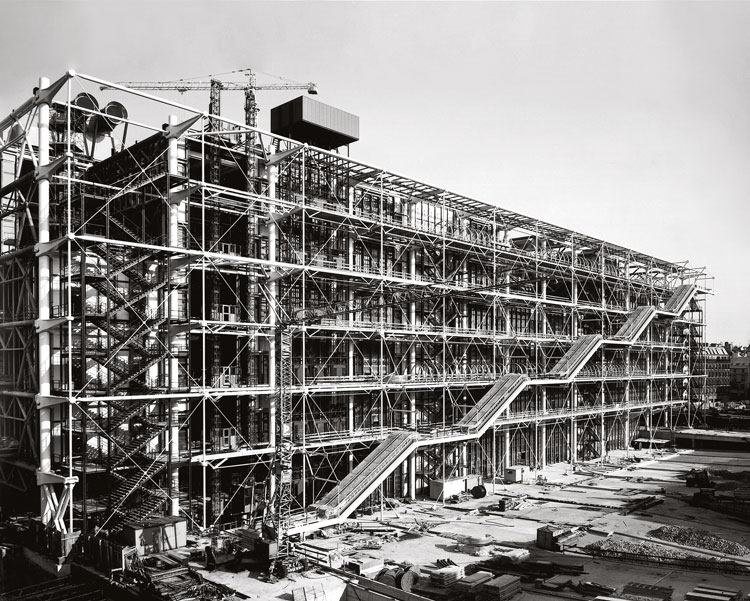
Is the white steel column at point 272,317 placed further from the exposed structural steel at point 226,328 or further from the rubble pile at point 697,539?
the rubble pile at point 697,539

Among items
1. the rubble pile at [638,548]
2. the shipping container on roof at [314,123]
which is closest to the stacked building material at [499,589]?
the rubble pile at [638,548]

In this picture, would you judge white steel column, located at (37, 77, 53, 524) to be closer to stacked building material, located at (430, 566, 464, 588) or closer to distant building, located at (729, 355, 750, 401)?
stacked building material, located at (430, 566, 464, 588)

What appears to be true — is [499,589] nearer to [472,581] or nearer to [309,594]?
[472,581]

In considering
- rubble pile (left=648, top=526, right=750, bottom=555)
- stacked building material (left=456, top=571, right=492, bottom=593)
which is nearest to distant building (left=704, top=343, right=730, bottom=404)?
rubble pile (left=648, top=526, right=750, bottom=555)

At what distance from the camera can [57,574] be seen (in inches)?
965

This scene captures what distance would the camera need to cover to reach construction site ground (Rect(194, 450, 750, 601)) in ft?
79.3

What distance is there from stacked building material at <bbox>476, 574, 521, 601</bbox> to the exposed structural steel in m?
8.17

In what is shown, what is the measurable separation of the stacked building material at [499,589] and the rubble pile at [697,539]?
10124mm

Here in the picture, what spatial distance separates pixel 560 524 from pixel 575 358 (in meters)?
19.6

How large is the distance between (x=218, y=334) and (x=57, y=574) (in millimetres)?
11390

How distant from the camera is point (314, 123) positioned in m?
37.9

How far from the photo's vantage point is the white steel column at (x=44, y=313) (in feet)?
86.1

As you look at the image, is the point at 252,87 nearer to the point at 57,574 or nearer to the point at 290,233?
the point at 290,233

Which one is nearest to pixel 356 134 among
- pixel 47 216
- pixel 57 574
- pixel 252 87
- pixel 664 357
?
pixel 47 216
